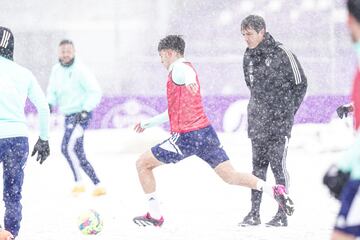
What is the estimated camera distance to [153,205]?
7.04m

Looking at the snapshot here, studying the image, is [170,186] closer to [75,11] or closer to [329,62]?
[329,62]

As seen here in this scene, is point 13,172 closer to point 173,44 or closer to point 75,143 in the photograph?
point 173,44

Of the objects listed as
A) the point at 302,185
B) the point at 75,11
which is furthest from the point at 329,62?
the point at 302,185

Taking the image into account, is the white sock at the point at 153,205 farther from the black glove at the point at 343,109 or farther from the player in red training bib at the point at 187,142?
the black glove at the point at 343,109

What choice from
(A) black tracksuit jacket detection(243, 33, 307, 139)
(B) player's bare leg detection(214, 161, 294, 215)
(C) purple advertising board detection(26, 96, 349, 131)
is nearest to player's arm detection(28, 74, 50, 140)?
(B) player's bare leg detection(214, 161, 294, 215)

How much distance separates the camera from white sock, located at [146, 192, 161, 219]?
275 inches

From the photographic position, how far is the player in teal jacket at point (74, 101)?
984cm

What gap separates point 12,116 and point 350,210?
3238 mm

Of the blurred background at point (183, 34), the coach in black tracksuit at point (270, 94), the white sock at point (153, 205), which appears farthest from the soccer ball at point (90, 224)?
the blurred background at point (183, 34)

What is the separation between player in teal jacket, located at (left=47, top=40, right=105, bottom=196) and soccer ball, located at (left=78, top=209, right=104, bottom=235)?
115 inches

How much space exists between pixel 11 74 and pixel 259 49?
2189 millimetres

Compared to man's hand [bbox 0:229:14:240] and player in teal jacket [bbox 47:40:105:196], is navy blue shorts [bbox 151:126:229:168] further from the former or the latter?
player in teal jacket [bbox 47:40:105:196]

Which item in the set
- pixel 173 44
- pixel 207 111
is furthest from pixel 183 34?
pixel 173 44

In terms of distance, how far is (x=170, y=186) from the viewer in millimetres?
10984
